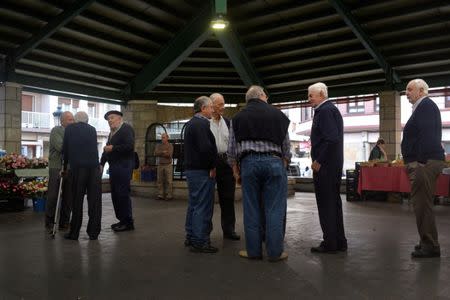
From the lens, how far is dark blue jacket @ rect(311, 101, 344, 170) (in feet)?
14.4

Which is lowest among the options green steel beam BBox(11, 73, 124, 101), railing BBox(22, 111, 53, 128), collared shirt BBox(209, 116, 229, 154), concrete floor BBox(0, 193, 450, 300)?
concrete floor BBox(0, 193, 450, 300)

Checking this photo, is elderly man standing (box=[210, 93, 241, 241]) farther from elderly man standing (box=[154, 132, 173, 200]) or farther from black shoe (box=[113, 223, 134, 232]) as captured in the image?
elderly man standing (box=[154, 132, 173, 200])

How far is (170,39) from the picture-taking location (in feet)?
36.5

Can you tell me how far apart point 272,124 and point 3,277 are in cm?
269

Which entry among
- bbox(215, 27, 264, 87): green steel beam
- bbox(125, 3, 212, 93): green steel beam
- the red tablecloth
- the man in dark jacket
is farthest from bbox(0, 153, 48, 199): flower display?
the man in dark jacket

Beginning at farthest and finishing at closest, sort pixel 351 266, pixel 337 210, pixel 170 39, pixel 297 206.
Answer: pixel 170 39 < pixel 297 206 < pixel 337 210 < pixel 351 266

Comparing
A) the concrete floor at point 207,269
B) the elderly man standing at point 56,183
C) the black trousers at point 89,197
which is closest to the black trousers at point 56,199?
the elderly man standing at point 56,183

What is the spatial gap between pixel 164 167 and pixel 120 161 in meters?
4.25

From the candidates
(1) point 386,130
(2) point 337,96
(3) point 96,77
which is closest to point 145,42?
(3) point 96,77

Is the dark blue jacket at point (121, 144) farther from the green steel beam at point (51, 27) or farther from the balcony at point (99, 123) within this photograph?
the balcony at point (99, 123)

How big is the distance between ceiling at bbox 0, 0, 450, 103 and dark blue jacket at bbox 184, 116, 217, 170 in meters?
5.28

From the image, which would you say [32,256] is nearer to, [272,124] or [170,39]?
[272,124]

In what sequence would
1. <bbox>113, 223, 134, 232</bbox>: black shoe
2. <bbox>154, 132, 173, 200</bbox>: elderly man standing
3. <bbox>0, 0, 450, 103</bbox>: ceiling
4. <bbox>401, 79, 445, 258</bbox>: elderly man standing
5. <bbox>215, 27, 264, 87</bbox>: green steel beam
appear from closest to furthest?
<bbox>401, 79, 445, 258</bbox>: elderly man standing, <bbox>113, 223, 134, 232</bbox>: black shoe, <bbox>0, 0, 450, 103</bbox>: ceiling, <bbox>154, 132, 173, 200</bbox>: elderly man standing, <bbox>215, 27, 264, 87</bbox>: green steel beam

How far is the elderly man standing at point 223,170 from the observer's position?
5098mm
